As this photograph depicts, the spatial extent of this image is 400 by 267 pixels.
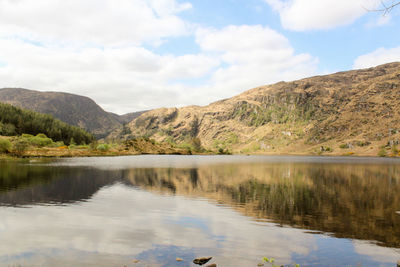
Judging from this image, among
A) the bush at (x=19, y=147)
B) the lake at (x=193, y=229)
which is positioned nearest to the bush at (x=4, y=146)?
the bush at (x=19, y=147)

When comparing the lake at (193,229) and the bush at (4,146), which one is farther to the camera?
the bush at (4,146)

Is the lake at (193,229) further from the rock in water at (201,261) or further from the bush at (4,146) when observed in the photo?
the bush at (4,146)

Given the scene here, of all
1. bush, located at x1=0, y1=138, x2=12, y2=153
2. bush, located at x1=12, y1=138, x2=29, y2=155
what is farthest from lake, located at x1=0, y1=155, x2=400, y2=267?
bush, located at x1=12, y1=138, x2=29, y2=155

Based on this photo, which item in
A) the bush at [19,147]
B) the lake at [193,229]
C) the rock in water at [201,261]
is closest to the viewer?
the rock in water at [201,261]

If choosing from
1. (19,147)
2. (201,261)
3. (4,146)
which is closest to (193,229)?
(201,261)

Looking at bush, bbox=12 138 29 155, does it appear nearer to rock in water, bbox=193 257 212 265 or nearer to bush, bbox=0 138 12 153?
bush, bbox=0 138 12 153

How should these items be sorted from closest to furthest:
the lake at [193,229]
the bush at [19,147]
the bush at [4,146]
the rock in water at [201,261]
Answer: the rock in water at [201,261] → the lake at [193,229] → the bush at [4,146] → the bush at [19,147]

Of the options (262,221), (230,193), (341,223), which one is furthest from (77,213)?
(341,223)

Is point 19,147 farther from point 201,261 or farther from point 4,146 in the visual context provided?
point 201,261

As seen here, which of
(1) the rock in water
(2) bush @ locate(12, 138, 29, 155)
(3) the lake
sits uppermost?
(2) bush @ locate(12, 138, 29, 155)

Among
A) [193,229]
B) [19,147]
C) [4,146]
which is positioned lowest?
[193,229]

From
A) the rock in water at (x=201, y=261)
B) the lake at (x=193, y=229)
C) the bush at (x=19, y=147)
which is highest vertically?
the bush at (x=19, y=147)

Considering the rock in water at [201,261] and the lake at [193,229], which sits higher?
the rock in water at [201,261]

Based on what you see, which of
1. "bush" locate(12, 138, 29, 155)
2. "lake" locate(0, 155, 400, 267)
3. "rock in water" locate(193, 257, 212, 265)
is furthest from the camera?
"bush" locate(12, 138, 29, 155)
